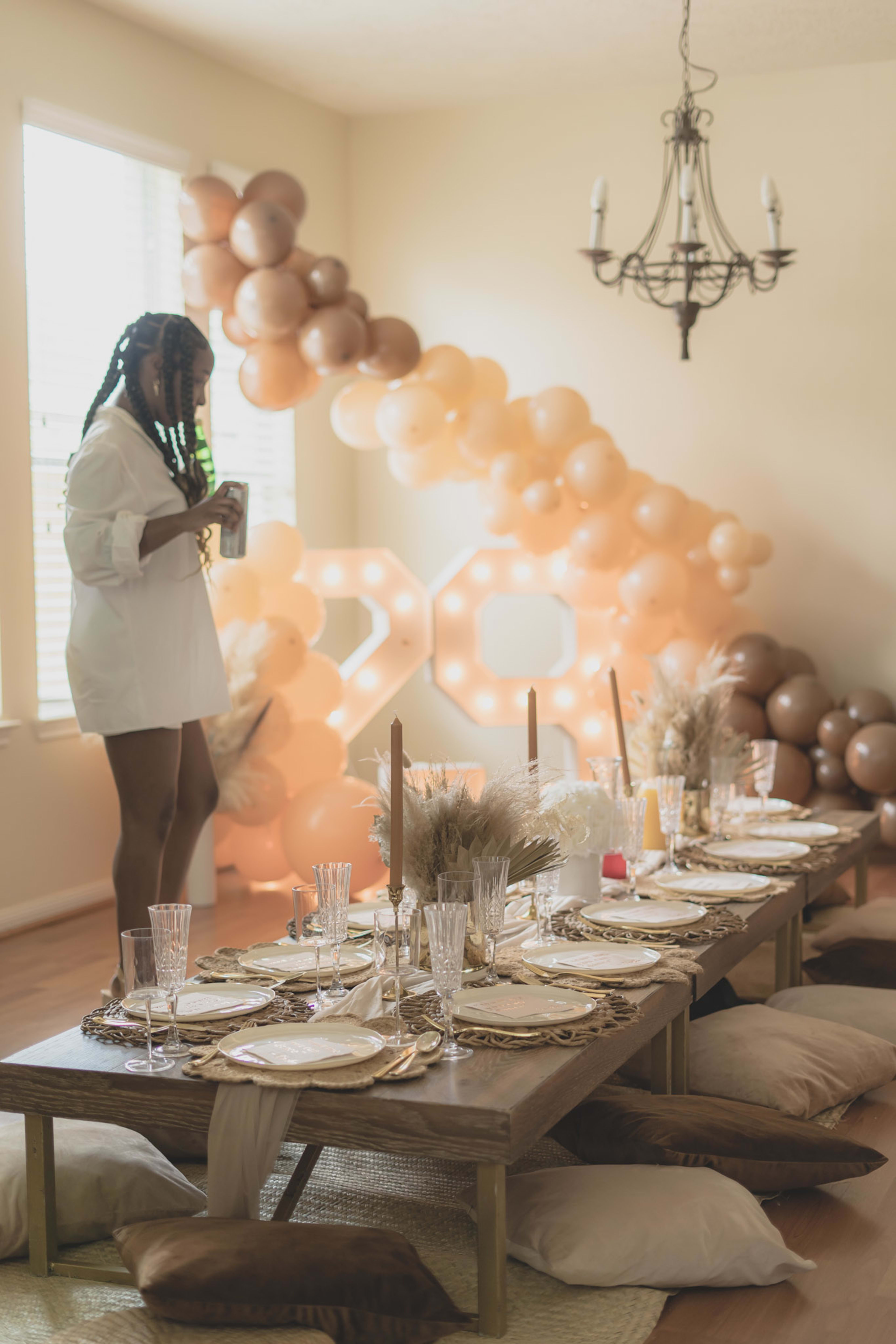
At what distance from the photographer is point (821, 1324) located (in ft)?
5.89

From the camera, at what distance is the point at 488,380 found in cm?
505

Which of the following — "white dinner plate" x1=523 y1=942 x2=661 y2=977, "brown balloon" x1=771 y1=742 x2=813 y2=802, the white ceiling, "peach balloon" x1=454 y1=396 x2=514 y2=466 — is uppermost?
the white ceiling

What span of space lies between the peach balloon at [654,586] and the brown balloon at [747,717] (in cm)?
47

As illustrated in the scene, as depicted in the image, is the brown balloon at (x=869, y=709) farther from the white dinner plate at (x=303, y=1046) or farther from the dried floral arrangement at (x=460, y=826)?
the white dinner plate at (x=303, y=1046)

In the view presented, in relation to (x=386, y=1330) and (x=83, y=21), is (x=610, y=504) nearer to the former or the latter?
(x=83, y=21)

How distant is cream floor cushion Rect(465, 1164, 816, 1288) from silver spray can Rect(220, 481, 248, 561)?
1.66 meters

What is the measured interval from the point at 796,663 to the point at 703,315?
4.93 ft

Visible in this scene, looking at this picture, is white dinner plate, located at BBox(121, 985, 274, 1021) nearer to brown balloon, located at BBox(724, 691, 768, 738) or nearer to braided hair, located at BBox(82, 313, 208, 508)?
braided hair, located at BBox(82, 313, 208, 508)

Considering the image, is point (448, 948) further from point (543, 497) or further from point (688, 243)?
point (543, 497)

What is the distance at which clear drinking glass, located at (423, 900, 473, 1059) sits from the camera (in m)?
1.83

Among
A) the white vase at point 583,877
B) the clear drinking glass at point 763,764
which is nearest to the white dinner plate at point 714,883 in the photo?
the white vase at point 583,877

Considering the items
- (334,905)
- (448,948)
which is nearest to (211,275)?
(334,905)

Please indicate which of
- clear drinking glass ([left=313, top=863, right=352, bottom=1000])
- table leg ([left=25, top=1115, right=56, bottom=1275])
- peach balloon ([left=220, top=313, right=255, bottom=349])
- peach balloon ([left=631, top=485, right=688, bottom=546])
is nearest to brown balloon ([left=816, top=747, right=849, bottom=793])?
peach balloon ([left=631, top=485, right=688, bottom=546])

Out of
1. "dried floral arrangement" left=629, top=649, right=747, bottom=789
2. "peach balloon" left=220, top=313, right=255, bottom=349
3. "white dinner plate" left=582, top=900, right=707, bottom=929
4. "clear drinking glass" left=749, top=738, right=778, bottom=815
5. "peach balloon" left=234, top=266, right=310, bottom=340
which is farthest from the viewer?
"peach balloon" left=220, top=313, right=255, bottom=349
